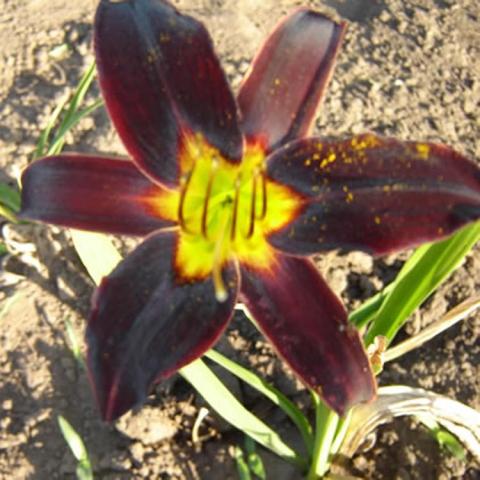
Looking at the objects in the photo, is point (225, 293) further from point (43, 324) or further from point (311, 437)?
point (43, 324)

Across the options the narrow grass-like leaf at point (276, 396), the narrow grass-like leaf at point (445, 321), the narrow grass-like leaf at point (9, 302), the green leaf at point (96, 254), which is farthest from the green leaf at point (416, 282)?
the narrow grass-like leaf at point (9, 302)

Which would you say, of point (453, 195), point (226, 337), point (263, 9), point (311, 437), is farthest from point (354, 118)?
point (453, 195)

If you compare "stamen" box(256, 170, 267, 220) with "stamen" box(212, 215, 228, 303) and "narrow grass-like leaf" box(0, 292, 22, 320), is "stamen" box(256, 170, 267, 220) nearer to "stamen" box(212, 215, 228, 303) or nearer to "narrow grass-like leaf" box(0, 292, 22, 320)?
"stamen" box(212, 215, 228, 303)

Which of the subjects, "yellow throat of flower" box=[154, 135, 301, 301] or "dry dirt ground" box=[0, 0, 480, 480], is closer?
"yellow throat of flower" box=[154, 135, 301, 301]

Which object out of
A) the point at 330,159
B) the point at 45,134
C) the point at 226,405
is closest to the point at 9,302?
the point at 45,134

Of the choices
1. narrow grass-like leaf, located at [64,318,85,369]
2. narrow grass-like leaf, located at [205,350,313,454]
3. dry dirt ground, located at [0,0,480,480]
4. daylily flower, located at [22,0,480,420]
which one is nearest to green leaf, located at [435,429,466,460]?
dry dirt ground, located at [0,0,480,480]

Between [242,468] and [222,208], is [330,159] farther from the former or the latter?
[242,468]

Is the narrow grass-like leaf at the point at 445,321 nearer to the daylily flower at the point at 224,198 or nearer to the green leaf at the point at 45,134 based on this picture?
the daylily flower at the point at 224,198
